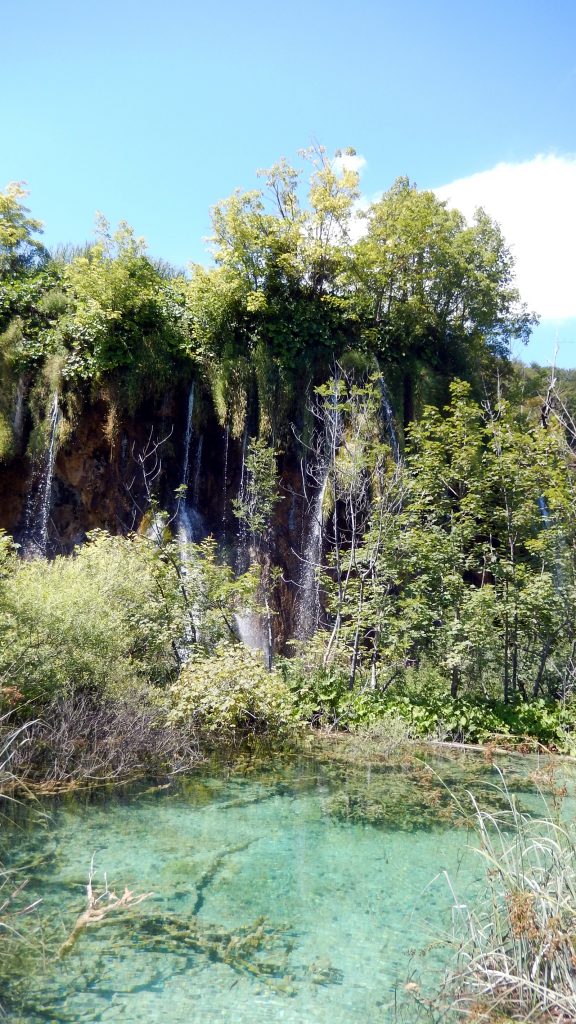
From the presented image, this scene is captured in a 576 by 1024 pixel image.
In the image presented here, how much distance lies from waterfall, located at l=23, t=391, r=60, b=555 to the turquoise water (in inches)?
360

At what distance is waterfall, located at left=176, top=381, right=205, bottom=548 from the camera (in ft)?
51.3

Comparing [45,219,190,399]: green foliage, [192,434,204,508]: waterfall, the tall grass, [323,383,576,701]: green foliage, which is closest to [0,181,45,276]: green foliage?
[45,219,190,399]: green foliage

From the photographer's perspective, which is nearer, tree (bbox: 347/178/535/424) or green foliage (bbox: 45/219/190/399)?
green foliage (bbox: 45/219/190/399)

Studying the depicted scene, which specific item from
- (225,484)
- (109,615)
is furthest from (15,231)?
(109,615)

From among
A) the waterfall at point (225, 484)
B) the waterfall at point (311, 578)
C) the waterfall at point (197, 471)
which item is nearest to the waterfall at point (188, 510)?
the waterfall at point (197, 471)

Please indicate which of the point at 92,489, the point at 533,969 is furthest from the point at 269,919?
the point at 92,489

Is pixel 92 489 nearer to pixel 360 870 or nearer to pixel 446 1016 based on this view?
pixel 360 870

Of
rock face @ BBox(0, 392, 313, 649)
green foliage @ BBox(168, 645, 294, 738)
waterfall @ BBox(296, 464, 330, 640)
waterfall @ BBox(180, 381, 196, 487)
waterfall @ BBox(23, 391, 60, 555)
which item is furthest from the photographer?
waterfall @ BBox(180, 381, 196, 487)

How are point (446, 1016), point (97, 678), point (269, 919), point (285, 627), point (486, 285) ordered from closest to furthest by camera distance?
point (446, 1016)
point (269, 919)
point (97, 678)
point (285, 627)
point (486, 285)

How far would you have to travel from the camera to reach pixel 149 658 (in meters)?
10.5

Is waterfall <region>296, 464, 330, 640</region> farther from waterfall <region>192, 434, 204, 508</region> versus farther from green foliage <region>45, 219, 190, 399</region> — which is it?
green foliage <region>45, 219, 190, 399</region>

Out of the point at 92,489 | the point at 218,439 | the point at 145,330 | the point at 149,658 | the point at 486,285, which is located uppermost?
the point at 486,285

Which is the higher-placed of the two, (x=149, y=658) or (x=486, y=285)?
(x=486, y=285)

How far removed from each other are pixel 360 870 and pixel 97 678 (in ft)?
13.2
